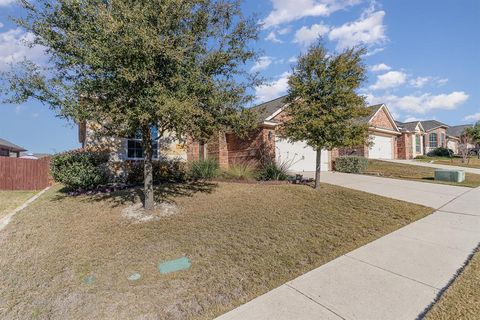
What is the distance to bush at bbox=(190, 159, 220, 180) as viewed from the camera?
11.5 m

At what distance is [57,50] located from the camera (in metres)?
5.55

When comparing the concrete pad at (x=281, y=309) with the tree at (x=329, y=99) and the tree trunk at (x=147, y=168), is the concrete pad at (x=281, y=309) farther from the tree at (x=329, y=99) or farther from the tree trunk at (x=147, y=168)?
Result: the tree at (x=329, y=99)

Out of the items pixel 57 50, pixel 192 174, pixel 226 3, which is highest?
pixel 226 3

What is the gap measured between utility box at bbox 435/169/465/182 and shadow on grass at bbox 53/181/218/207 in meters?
11.2

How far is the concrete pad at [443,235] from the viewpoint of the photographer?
16.5 feet

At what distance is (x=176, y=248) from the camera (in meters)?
5.11

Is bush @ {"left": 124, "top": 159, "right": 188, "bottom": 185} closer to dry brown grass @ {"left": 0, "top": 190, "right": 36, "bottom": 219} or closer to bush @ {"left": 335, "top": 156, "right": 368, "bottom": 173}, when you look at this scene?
dry brown grass @ {"left": 0, "top": 190, "right": 36, "bottom": 219}

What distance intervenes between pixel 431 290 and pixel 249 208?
14.9 ft

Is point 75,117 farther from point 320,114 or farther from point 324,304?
point 320,114

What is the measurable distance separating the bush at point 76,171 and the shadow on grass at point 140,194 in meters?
0.51

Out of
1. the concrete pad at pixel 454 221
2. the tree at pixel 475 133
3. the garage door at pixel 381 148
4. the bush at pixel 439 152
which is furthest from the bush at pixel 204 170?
the tree at pixel 475 133

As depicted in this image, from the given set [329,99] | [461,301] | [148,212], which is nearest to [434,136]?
[329,99]

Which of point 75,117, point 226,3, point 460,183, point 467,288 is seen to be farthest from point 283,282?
point 460,183

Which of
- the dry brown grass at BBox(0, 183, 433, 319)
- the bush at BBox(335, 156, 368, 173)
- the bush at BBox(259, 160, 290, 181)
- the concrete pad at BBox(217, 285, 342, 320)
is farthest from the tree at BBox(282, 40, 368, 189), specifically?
the bush at BBox(335, 156, 368, 173)
